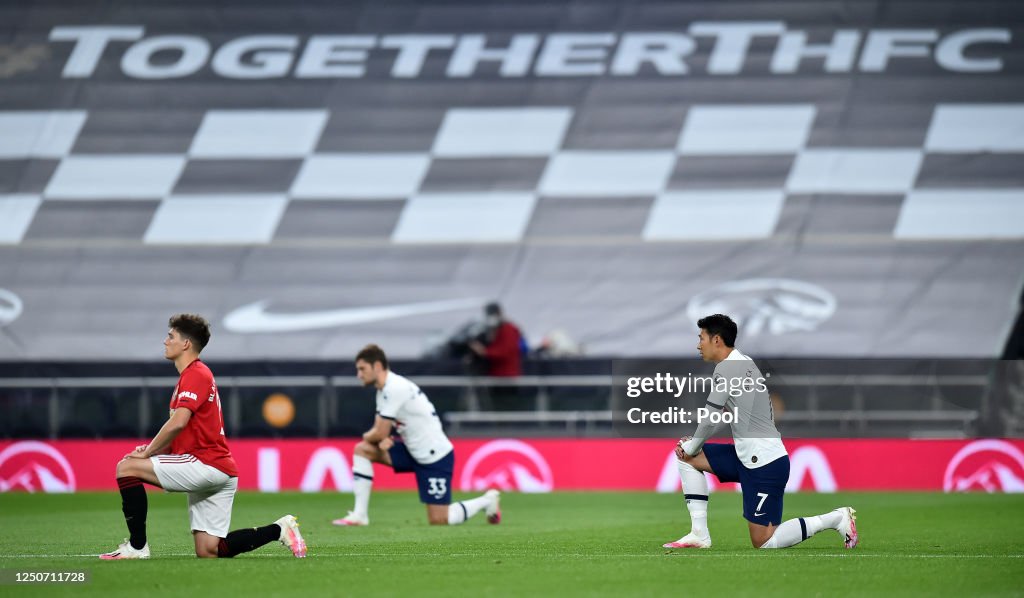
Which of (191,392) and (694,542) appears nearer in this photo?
(191,392)

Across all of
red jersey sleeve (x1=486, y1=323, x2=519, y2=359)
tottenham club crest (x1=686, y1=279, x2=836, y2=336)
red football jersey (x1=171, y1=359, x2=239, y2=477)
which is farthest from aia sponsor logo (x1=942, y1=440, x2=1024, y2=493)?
red football jersey (x1=171, y1=359, x2=239, y2=477)

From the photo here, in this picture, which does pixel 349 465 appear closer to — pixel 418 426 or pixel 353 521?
pixel 353 521

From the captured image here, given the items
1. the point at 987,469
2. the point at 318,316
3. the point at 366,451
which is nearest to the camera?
the point at 366,451

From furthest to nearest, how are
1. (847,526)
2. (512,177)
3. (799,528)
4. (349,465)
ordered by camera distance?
(512,177) < (349,465) < (847,526) < (799,528)

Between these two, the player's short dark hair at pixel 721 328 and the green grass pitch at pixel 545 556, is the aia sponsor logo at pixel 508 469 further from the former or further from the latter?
the player's short dark hair at pixel 721 328

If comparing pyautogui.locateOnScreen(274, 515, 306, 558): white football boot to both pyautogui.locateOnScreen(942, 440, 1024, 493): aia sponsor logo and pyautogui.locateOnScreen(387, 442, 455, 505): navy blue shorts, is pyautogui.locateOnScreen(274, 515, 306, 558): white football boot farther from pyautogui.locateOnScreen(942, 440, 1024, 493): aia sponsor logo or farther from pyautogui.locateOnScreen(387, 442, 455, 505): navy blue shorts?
pyautogui.locateOnScreen(942, 440, 1024, 493): aia sponsor logo

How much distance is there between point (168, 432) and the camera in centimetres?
863

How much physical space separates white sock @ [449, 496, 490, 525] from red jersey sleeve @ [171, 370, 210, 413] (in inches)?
173

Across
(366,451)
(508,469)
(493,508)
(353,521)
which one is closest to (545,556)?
(493,508)

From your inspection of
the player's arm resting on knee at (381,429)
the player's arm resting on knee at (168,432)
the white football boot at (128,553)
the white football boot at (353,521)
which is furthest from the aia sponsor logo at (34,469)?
the player's arm resting on knee at (168,432)

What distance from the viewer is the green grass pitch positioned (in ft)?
25.7

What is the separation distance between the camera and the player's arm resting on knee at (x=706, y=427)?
31.0 feet

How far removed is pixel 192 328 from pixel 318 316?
1315cm

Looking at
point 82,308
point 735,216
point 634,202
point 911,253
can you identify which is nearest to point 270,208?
point 82,308
